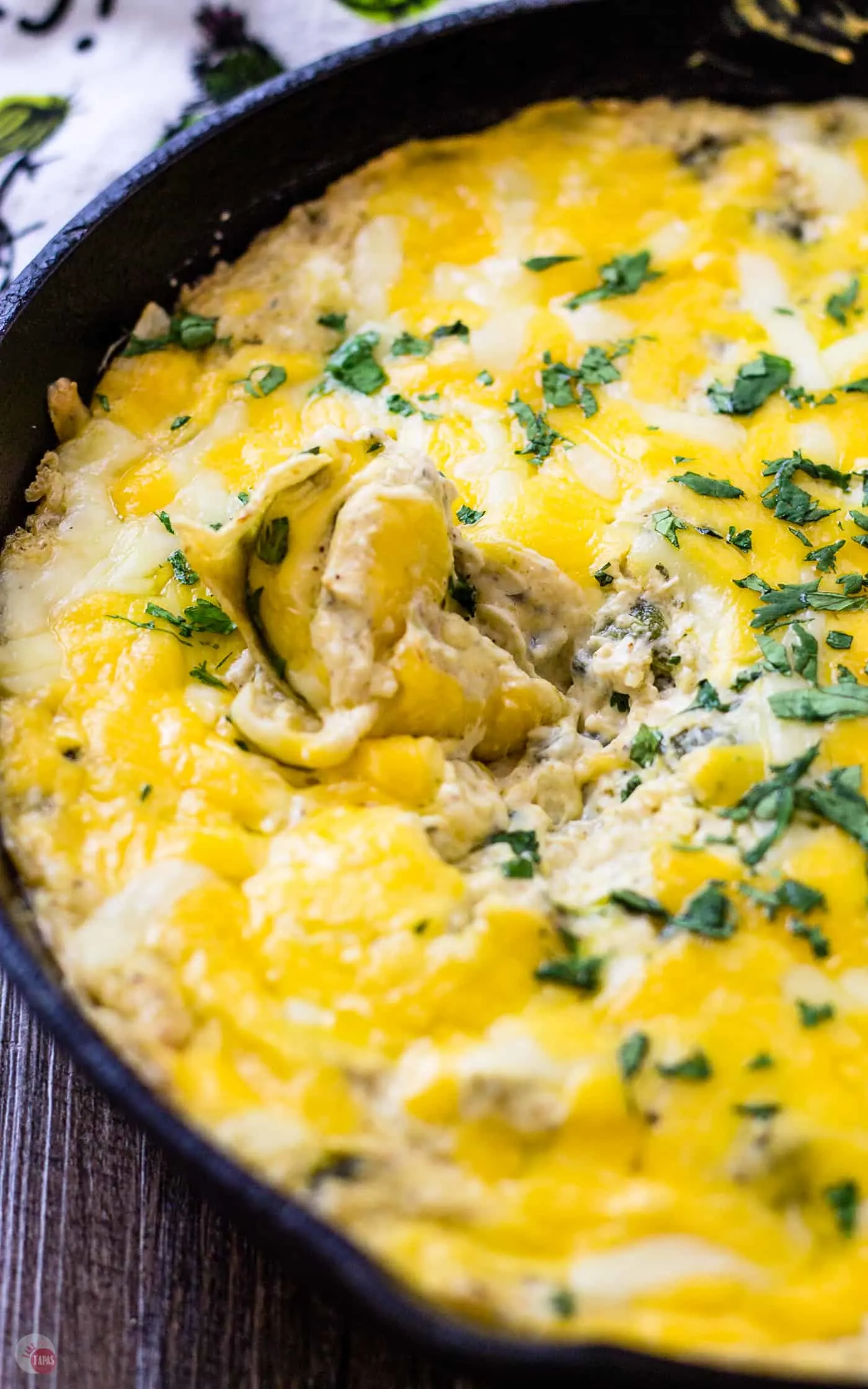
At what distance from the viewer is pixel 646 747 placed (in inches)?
128

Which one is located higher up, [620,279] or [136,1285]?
[620,279]

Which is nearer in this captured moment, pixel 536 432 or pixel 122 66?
pixel 536 432

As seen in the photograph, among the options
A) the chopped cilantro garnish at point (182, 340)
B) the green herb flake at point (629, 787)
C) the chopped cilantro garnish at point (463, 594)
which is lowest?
the green herb flake at point (629, 787)

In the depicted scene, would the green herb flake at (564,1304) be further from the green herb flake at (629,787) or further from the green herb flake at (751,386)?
the green herb flake at (751,386)

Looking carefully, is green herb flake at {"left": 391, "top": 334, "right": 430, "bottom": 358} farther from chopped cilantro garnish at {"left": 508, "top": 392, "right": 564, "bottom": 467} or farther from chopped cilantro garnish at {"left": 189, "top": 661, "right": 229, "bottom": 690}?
chopped cilantro garnish at {"left": 189, "top": 661, "right": 229, "bottom": 690}

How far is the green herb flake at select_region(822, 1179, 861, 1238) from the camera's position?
253cm

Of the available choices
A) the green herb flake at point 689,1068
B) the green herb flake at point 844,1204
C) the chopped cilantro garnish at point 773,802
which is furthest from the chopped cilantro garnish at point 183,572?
the green herb flake at point 844,1204

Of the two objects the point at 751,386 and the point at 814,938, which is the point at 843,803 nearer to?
the point at 814,938

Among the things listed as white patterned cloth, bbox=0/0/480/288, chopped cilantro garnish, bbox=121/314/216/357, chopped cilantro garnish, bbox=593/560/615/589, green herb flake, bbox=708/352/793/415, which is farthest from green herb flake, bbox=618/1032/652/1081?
white patterned cloth, bbox=0/0/480/288

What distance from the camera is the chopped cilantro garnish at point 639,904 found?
287 centimetres

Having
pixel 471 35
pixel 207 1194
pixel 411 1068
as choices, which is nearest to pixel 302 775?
pixel 411 1068

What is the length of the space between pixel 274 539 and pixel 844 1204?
1.93 m

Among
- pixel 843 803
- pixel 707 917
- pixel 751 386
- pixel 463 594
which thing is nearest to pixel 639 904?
pixel 707 917

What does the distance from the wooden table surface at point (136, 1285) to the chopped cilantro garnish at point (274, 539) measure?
1.39m
